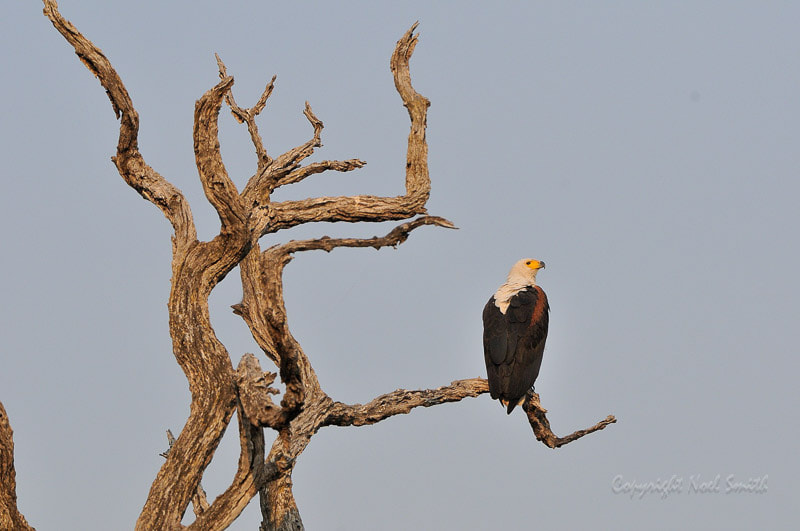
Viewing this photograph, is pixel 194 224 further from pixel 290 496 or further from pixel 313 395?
pixel 290 496

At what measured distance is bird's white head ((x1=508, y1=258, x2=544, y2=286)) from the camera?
38.5 ft

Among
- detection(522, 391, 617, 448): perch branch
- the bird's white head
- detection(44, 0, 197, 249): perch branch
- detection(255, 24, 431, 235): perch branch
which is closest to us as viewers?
detection(44, 0, 197, 249): perch branch

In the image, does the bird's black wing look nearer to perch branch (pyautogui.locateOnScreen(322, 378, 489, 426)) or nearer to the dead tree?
the dead tree

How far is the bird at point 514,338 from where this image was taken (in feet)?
31.8

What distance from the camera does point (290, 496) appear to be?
9172 mm

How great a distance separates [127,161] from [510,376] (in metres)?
4.28

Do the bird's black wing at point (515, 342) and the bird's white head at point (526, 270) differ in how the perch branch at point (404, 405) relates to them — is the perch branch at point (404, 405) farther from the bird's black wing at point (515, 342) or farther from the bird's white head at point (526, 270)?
the bird's white head at point (526, 270)

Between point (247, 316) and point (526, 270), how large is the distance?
3.95m

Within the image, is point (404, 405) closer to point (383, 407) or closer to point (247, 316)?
point (383, 407)

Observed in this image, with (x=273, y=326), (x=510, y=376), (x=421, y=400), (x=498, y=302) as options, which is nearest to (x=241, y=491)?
(x=273, y=326)

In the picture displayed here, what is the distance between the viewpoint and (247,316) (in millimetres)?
9305

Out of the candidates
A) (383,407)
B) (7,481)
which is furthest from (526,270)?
(7,481)

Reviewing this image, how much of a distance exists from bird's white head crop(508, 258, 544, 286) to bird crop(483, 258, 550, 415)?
44cm

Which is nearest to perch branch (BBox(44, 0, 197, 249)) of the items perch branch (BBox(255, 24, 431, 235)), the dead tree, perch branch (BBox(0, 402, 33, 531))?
the dead tree
